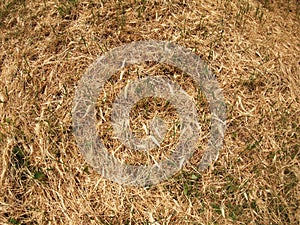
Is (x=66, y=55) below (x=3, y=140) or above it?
above

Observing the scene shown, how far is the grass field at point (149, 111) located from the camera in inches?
99.8

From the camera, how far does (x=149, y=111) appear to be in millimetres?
2863

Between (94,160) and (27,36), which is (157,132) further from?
(27,36)

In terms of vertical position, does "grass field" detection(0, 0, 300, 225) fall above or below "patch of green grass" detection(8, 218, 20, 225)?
above

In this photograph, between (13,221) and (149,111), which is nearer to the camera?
(13,221)

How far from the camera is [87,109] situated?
285cm

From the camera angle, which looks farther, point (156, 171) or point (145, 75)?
point (145, 75)

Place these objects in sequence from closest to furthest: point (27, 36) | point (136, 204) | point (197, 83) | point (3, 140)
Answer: point (136, 204) < point (3, 140) < point (197, 83) < point (27, 36)

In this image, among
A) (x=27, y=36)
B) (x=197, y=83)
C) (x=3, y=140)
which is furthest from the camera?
(x=27, y=36)

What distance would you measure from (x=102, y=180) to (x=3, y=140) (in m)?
0.71

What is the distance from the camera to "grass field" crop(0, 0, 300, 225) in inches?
99.8

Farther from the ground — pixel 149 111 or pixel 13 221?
pixel 149 111

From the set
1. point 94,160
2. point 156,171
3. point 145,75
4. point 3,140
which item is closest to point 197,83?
point 145,75

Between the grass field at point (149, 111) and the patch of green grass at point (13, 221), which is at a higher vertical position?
the grass field at point (149, 111)
